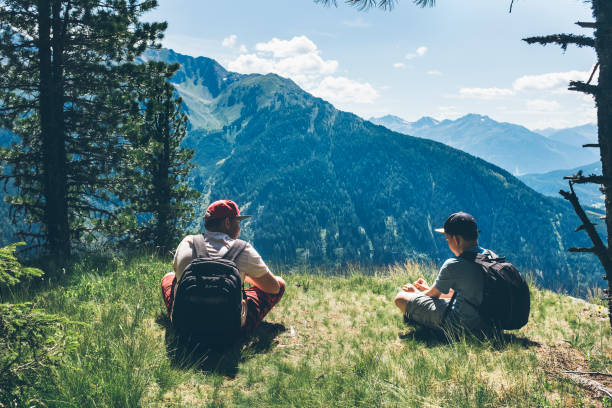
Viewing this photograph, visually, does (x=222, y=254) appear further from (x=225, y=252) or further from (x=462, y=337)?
(x=462, y=337)

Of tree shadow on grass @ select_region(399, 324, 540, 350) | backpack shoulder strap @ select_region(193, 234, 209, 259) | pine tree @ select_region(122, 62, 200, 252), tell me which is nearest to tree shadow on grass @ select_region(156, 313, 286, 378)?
backpack shoulder strap @ select_region(193, 234, 209, 259)

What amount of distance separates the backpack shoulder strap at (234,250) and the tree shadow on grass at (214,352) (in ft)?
3.27

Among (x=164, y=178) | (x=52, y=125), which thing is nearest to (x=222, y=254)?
(x=52, y=125)

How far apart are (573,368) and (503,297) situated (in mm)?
936

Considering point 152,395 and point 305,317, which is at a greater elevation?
point 152,395

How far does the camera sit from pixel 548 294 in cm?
671

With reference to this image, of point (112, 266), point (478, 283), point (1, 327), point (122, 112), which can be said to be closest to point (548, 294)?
point (478, 283)

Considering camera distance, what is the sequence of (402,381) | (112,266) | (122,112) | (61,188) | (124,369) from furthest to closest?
1. (122,112)
2. (61,188)
3. (112,266)
4. (402,381)
5. (124,369)

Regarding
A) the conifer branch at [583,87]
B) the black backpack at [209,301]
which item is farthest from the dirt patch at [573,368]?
A: the black backpack at [209,301]

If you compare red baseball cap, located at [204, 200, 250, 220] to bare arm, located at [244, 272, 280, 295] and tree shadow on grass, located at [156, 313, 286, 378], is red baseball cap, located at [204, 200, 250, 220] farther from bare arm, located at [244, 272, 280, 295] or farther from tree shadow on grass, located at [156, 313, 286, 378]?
tree shadow on grass, located at [156, 313, 286, 378]

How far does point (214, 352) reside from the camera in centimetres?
390

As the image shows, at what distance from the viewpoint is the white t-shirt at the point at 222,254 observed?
13.0ft

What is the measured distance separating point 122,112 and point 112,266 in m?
6.33

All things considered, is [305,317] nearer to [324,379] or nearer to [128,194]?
[324,379]
